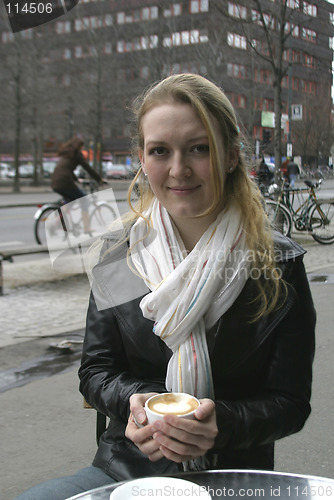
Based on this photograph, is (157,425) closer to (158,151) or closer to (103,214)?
(158,151)

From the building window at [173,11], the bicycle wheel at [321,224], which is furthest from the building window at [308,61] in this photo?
the building window at [173,11]

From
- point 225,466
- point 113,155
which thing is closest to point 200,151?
point 225,466

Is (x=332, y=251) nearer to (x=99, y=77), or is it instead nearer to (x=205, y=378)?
(x=205, y=378)

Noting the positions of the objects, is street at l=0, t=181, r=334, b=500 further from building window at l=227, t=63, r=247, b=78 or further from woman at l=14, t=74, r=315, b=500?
building window at l=227, t=63, r=247, b=78

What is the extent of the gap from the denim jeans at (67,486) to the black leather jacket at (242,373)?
0.15 ft

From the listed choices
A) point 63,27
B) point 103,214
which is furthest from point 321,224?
point 63,27

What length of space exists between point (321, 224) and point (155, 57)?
12379 millimetres

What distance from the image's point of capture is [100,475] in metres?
1.63

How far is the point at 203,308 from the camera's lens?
164 centimetres

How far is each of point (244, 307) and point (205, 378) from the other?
238 millimetres

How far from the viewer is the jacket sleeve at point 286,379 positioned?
5.21ft

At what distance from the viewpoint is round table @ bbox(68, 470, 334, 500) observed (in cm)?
129

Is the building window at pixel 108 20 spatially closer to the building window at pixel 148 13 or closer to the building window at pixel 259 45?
the building window at pixel 148 13

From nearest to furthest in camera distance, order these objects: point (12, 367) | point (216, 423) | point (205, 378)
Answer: point (216, 423) → point (205, 378) → point (12, 367)
